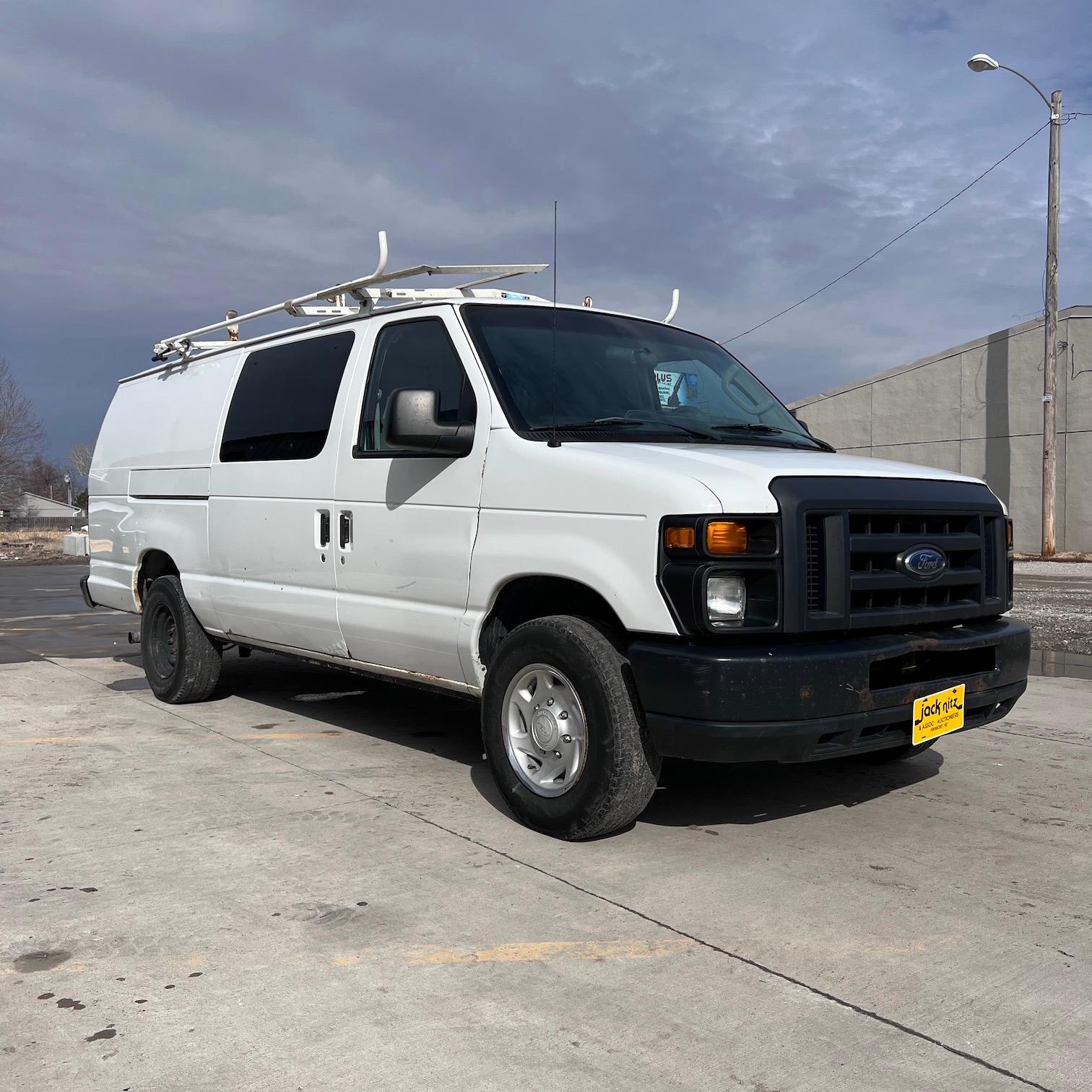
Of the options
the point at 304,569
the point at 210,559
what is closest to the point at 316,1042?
the point at 304,569

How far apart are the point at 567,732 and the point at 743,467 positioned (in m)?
1.21

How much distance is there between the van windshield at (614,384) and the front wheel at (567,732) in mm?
892

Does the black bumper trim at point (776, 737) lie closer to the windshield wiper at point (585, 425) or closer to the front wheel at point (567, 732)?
the front wheel at point (567, 732)

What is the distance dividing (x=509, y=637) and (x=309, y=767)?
1599 mm

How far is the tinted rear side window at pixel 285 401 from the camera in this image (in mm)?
5824

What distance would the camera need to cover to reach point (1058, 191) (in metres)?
24.5

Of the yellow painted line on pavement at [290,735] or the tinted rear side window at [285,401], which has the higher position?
the tinted rear side window at [285,401]

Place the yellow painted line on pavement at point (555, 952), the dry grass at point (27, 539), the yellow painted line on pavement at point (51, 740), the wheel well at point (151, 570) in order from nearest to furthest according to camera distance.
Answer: the yellow painted line on pavement at point (555, 952), the yellow painted line on pavement at point (51, 740), the wheel well at point (151, 570), the dry grass at point (27, 539)

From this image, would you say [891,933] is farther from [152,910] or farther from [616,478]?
[152,910]

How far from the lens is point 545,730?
4445 mm

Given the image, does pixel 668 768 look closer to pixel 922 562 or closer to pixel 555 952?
pixel 922 562

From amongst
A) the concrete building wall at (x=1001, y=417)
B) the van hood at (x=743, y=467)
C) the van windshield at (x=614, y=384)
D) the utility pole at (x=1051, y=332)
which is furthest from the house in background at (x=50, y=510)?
the van hood at (x=743, y=467)

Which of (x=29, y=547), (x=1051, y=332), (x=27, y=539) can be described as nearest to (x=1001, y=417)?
(x=1051, y=332)

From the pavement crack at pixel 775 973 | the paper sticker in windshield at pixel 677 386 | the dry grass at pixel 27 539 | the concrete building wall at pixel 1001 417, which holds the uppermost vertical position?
the concrete building wall at pixel 1001 417
